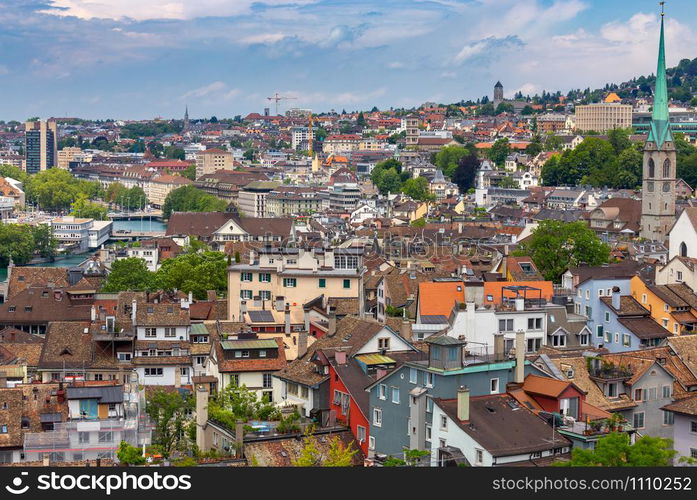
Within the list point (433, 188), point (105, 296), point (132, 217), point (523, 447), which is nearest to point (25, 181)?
point (132, 217)

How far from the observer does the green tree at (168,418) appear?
2292cm

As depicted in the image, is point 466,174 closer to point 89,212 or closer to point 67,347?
point 89,212

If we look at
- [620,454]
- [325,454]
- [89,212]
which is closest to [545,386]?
[325,454]

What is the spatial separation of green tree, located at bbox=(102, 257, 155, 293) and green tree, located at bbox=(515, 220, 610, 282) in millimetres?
12355

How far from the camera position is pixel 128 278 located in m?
46.0

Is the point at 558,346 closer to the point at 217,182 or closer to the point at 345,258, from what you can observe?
the point at 345,258

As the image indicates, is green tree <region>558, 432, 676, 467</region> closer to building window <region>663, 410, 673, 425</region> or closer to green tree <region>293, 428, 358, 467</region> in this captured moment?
green tree <region>293, 428, 358, 467</region>

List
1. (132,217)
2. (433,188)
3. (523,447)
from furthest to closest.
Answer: (132,217)
(433,188)
(523,447)

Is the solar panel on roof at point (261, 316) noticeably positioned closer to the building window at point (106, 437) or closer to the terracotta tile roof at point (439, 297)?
the terracotta tile roof at point (439, 297)

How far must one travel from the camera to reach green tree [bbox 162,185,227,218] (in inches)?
4505

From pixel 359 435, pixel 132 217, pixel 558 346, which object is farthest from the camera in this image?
pixel 132 217
